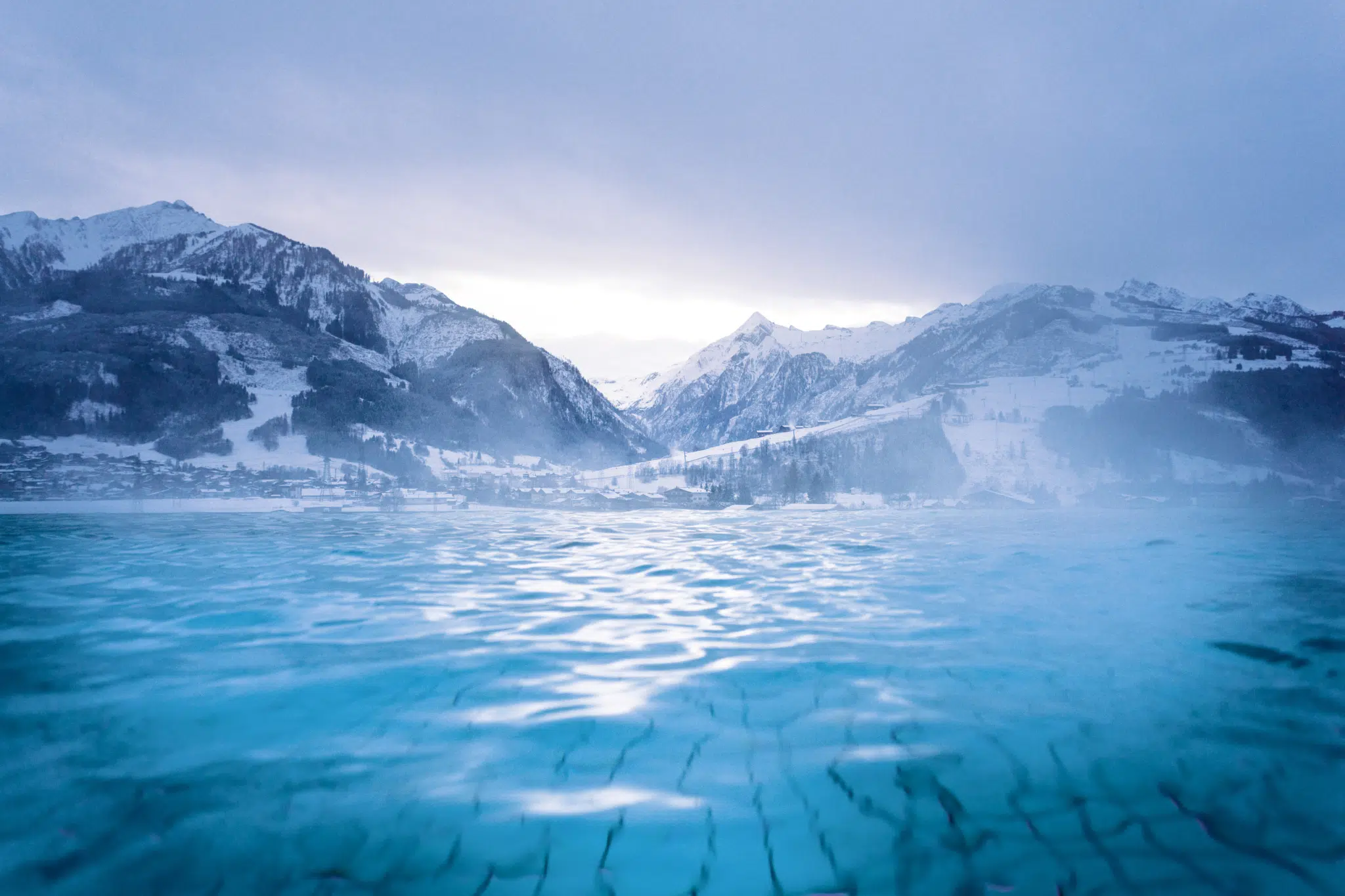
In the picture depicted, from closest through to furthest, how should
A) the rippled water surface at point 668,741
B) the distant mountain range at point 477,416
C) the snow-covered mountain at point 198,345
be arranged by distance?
the rippled water surface at point 668,741 → the distant mountain range at point 477,416 → the snow-covered mountain at point 198,345

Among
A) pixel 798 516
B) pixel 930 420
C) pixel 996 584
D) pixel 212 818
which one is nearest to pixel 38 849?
pixel 212 818

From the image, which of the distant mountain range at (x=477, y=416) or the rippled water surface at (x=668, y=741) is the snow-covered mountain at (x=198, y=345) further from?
the rippled water surface at (x=668, y=741)

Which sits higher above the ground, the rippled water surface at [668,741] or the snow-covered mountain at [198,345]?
the snow-covered mountain at [198,345]

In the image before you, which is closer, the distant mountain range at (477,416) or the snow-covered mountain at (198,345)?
the distant mountain range at (477,416)

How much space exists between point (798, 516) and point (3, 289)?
8629 inches

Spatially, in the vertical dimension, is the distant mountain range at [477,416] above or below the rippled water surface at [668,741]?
above

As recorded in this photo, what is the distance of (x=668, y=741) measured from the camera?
7.20m

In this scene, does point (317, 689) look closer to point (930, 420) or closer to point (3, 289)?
point (930, 420)

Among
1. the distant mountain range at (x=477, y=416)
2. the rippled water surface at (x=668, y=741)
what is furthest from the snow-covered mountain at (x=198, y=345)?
the rippled water surface at (x=668, y=741)

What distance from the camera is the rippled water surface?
196 inches

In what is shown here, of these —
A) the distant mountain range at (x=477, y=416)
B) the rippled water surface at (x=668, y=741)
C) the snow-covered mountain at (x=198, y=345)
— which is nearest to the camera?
the rippled water surface at (x=668, y=741)

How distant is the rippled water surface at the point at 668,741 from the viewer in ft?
16.3

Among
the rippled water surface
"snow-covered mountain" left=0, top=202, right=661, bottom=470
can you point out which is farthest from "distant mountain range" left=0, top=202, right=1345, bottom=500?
the rippled water surface

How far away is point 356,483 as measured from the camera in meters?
94.2
